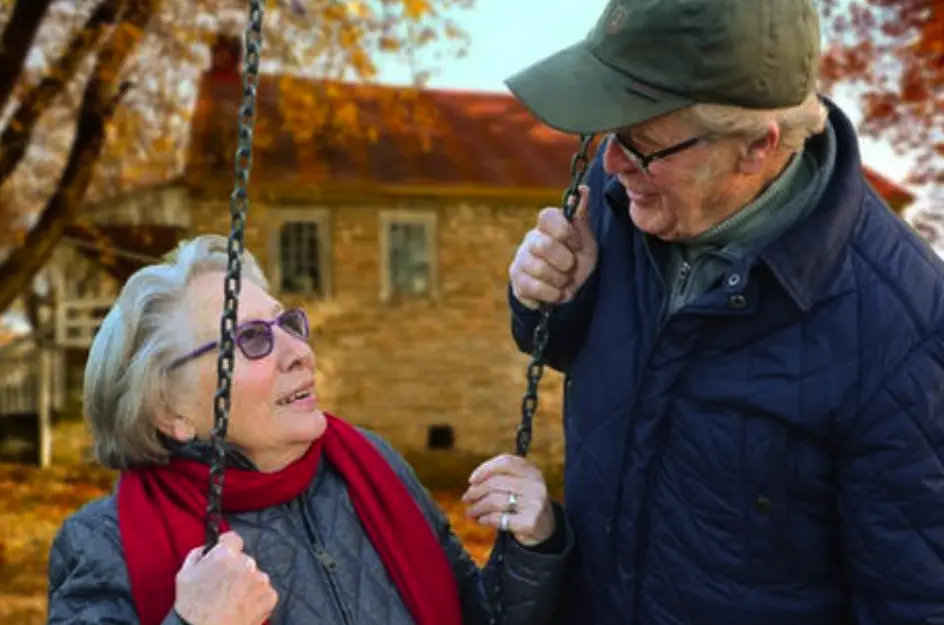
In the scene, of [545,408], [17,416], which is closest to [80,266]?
[17,416]

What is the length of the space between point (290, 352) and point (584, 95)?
722 mm

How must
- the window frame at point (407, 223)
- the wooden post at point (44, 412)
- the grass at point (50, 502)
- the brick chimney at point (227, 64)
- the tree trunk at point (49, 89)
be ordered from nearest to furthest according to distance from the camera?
the tree trunk at point (49, 89) < the grass at point (50, 502) < the brick chimney at point (227, 64) < the window frame at point (407, 223) < the wooden post at point (44, 412)

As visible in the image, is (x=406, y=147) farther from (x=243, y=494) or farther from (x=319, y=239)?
(x=243, y=494)

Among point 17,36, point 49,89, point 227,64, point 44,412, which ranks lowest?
point 44,412

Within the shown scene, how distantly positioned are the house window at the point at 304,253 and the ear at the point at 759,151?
13888mm

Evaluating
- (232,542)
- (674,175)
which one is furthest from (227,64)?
(674,175)

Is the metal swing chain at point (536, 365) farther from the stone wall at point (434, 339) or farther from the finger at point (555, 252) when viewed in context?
the stone wall at point (434, 339)

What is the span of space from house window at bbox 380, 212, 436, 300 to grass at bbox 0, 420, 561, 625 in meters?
2.28

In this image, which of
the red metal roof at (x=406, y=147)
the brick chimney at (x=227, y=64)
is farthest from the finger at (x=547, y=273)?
the brick chimney at (x=227, y=64)

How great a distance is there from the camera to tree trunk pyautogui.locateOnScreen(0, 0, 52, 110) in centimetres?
822

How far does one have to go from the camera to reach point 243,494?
2.06 metres

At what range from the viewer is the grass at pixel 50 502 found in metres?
A: 9.33

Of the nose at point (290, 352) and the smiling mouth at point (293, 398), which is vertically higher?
the nose at point (290, 352)

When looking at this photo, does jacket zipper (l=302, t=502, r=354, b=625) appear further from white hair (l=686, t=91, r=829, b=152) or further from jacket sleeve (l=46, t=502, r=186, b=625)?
white hair (l=686, t=91, r=829, b=152)
